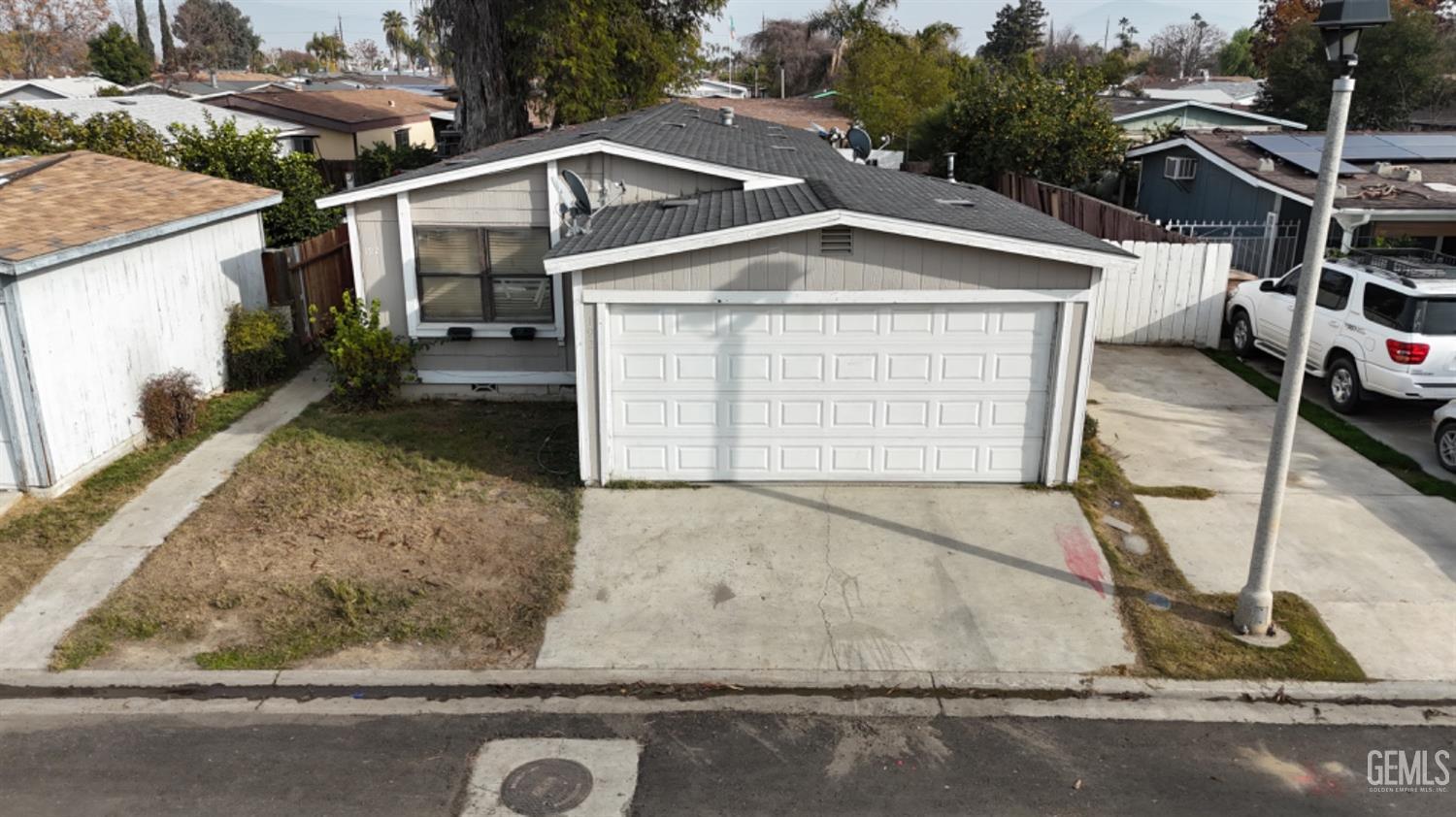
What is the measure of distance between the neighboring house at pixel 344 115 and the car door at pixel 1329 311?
29.7 m

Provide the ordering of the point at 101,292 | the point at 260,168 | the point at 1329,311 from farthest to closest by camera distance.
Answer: the point at 260,168
the point at 1329,311
the point at 101,292

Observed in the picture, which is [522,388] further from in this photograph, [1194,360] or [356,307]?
[1194,360]

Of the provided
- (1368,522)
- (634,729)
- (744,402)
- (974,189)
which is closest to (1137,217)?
(974,189)

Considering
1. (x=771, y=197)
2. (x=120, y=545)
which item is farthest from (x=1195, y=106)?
(x=120, y=545)

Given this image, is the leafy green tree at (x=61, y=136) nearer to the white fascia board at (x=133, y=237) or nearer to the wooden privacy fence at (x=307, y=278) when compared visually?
the wooden privacy fence at (x=307, y=278)

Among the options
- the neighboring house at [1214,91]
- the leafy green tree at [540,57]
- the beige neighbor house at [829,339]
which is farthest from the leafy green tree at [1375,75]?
the beige neighbor house at [829,339]

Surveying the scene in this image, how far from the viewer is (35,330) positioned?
32.3ft

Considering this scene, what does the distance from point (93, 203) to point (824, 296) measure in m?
8.97

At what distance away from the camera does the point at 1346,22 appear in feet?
21.4

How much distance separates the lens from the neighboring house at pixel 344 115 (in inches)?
1336

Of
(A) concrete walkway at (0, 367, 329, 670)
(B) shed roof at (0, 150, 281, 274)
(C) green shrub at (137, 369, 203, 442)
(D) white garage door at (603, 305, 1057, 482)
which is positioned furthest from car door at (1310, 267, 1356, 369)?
(B) shed roof at (0, 150, 281, 274)

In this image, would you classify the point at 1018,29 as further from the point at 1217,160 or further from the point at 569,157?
the point at 569,157

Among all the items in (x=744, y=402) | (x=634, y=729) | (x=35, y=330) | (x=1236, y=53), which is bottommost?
(x=634, y=729)

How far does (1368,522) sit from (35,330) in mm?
12995
